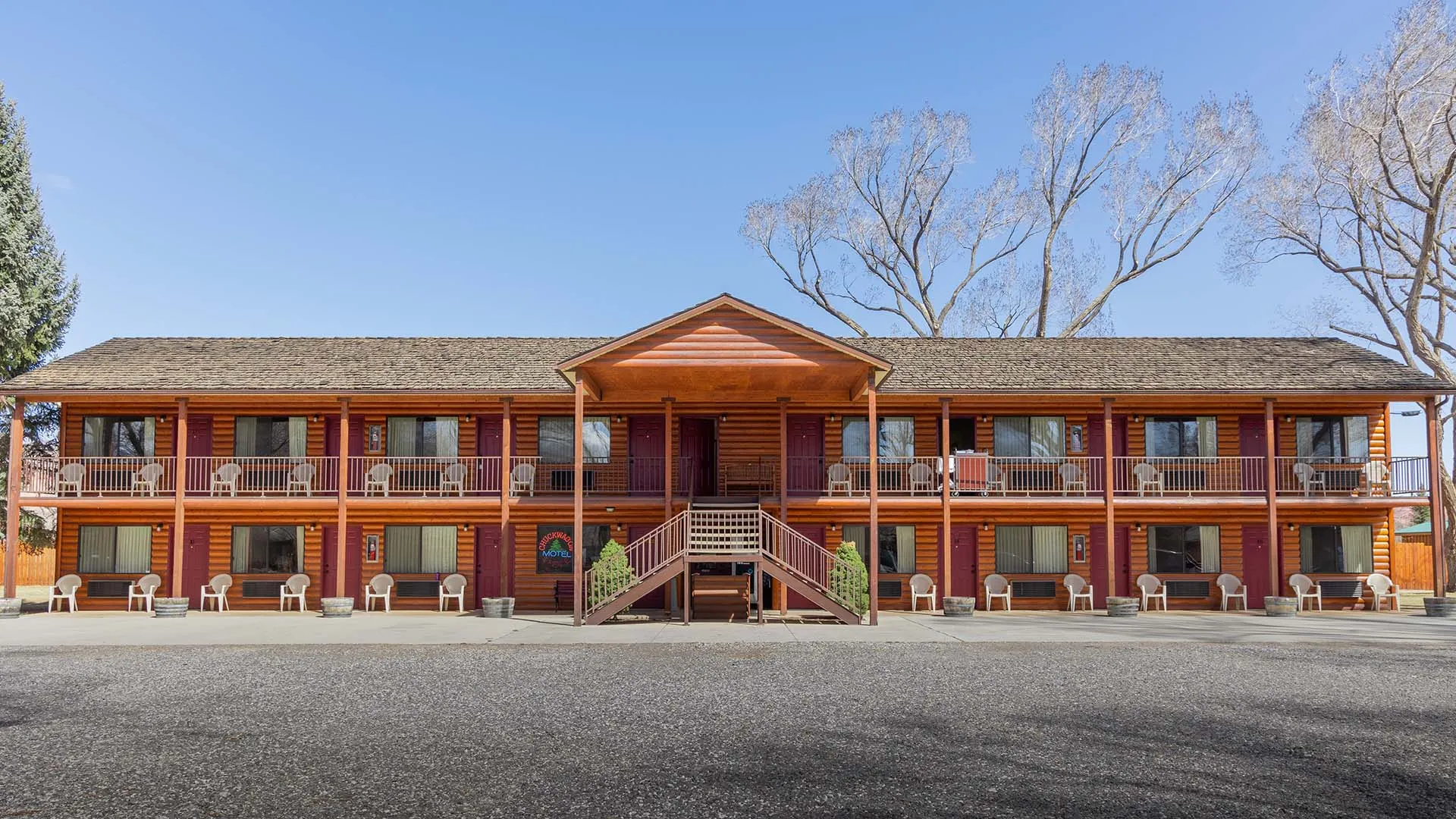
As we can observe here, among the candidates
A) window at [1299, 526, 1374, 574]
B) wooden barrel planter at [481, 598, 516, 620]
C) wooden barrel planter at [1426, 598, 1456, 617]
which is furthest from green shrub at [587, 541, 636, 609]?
wooden barrel planter at [1426, 598, 1456, 617]

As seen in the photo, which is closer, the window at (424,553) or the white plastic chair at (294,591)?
the white plastic chair at (294,591)

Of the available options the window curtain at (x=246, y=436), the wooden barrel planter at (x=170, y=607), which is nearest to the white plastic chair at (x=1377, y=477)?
the window curtain at (x=246, y=436)

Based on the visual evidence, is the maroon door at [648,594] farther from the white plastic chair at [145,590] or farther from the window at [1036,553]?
the white plastic chair at [145,590]

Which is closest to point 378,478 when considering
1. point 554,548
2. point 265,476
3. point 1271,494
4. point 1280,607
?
point 265,476

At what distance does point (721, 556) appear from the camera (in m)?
20.0

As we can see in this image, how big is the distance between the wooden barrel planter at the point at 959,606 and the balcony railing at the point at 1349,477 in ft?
24.2

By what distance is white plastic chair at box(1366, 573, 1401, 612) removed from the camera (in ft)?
79.4

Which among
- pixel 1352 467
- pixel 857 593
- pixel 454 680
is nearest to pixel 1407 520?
pixel 1352 467

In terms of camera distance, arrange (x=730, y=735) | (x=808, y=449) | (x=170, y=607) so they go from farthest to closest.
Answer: (x=808, y=449) < (x=170, y=607) < (x=730, y=735)

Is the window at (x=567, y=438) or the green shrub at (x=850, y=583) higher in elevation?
the window at (x=567, y=438)

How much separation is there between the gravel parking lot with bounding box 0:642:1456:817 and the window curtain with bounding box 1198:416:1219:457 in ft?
30.9

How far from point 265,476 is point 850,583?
1375 centimetres

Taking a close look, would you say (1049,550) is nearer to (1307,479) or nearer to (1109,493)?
(1109,493)

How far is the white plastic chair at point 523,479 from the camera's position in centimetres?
2375
